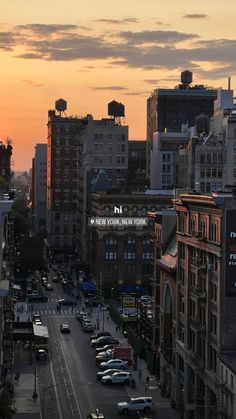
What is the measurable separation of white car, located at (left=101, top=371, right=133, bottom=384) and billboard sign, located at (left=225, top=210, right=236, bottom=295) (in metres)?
28.4

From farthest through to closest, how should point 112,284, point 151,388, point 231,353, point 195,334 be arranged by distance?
1. point 112,284
2. point 151,388
3. point 195,334
4. point 231,353

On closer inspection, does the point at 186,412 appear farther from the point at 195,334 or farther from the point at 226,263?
the point at 226,263

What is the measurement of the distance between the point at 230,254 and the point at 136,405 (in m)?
20.8

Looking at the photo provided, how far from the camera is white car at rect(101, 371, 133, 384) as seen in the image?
9619 centimetres

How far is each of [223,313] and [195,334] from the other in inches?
348

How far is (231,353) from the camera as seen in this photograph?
235 ft

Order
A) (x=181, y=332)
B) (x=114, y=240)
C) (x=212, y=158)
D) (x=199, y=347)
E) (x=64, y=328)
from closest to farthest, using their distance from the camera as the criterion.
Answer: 1. (x=199, y=347)
2. (x=181, y=332)
3. (x=64, y=328)
4. (x=212, y=158)
5. (x=114, y=240)

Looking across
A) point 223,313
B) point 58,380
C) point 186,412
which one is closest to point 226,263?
Result: point 223,313

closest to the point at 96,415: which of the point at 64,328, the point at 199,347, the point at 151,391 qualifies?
the point at 199,347

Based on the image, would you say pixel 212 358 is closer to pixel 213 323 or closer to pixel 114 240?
pixel 213 323

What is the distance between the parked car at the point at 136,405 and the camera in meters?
83.9

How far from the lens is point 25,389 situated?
3649 inches

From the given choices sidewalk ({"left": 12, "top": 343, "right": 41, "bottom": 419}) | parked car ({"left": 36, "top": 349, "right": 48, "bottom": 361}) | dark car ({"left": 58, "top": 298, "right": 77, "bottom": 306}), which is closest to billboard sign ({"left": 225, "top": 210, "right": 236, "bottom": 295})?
sidewalk ({"left": 12, "top": 343, "right": 41, "bottom": 419})

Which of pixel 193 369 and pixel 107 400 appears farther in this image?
pixel 107 400
